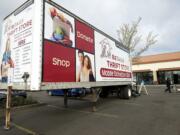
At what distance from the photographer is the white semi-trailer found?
18.2 ft

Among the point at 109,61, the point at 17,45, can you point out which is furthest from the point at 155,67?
the point at 17,45

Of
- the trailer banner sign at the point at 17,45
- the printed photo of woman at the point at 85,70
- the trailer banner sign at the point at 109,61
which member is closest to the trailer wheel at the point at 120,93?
the trailer banner sign at the point at 109,61

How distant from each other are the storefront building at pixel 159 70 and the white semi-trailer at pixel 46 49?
85.8 ft

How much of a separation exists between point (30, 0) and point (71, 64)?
254 cm

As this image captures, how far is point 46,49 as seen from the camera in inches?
224

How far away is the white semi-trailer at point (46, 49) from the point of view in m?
5.55

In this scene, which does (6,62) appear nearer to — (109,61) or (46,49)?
(46,49)

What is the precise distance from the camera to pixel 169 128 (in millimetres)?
6207

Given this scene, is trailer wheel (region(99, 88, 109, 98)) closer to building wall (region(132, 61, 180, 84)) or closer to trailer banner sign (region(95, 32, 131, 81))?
trailer banner sign (region(95, 32, 131, 81))

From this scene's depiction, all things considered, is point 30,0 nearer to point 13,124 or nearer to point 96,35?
point 96,35

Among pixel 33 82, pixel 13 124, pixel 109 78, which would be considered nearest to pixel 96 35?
pixel 109 78

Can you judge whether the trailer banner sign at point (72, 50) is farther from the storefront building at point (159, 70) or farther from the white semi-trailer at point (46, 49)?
the storefront building at point (159, 70)

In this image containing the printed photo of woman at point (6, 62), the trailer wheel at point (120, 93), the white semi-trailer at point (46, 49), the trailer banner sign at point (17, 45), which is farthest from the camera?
the trailer wheel at point (120, 93)

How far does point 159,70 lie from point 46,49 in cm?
3340
